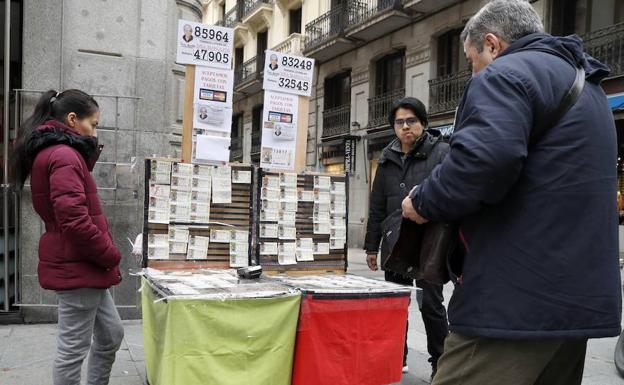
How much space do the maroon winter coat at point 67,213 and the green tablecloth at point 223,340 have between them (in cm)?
40

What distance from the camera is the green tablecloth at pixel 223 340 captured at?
2756 mm

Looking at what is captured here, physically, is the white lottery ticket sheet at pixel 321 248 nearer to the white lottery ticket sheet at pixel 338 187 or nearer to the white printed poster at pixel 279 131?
the white lottery ticket sheet at pixel 338 187

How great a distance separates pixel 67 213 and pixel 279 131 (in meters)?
1.86

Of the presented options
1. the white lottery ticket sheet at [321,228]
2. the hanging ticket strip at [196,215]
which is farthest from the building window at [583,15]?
the hanging ticket strip at [196,215]

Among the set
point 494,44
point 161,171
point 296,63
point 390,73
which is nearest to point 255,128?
point 390,73

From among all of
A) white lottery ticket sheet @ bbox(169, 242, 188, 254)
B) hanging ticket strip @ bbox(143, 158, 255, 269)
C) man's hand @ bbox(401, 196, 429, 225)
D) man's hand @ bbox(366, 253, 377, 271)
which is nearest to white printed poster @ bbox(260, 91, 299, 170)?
hanging ticket strip @ bbox(143, 158, 255, 269)

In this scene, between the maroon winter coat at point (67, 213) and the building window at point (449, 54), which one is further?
the building window at point (449, 54)

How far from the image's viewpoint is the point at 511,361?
5.87ft

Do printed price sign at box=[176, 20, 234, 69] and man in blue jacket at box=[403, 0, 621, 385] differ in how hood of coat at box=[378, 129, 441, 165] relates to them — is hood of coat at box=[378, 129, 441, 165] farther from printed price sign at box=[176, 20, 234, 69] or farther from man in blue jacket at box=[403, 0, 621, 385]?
man in blue jacket at box=[403, 0, 621, 385]

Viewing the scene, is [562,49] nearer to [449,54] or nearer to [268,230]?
[268,230]

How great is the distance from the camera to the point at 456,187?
68.5 inches

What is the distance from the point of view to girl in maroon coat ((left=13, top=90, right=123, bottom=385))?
285 cm

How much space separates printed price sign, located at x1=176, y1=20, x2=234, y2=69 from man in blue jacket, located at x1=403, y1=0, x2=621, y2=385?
2544 mm

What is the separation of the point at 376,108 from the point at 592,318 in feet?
55.9
